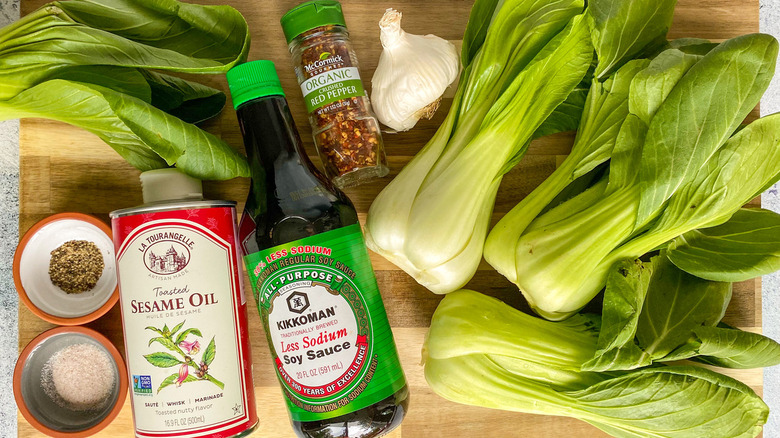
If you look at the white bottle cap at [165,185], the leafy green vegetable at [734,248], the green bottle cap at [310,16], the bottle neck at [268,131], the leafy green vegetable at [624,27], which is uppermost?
the green bottle cap at [310,16]

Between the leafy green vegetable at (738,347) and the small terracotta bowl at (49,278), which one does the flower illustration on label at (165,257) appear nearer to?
the small terracotta bowl at (49,278)

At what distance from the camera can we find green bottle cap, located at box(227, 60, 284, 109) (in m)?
0.89

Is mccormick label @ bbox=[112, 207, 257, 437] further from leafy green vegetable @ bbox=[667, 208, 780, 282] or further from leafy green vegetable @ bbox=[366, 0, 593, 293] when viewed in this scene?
leafy green vegetable @ bbox=[667, 208, 780, 282]

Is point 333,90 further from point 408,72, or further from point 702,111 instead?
point 702,111

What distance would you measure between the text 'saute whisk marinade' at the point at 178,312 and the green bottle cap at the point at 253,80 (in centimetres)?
19

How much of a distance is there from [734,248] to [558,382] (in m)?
0.37

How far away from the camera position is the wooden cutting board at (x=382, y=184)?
110 centimetres

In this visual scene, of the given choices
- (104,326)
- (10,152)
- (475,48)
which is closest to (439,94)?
(475,48)

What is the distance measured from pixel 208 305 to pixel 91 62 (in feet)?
1.39

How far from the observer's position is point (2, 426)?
1.21 m

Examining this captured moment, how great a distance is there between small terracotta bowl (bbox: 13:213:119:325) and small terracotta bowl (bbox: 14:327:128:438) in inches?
1.6

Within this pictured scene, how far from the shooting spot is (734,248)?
3.11ft

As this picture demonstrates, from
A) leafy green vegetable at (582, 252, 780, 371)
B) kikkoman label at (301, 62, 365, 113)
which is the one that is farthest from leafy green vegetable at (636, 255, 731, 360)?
kikkoman label at (301, 62, 365, 113)

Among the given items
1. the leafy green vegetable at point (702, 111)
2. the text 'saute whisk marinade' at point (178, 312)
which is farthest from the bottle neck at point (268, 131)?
the leafy green vegetable at point (702, 111)
